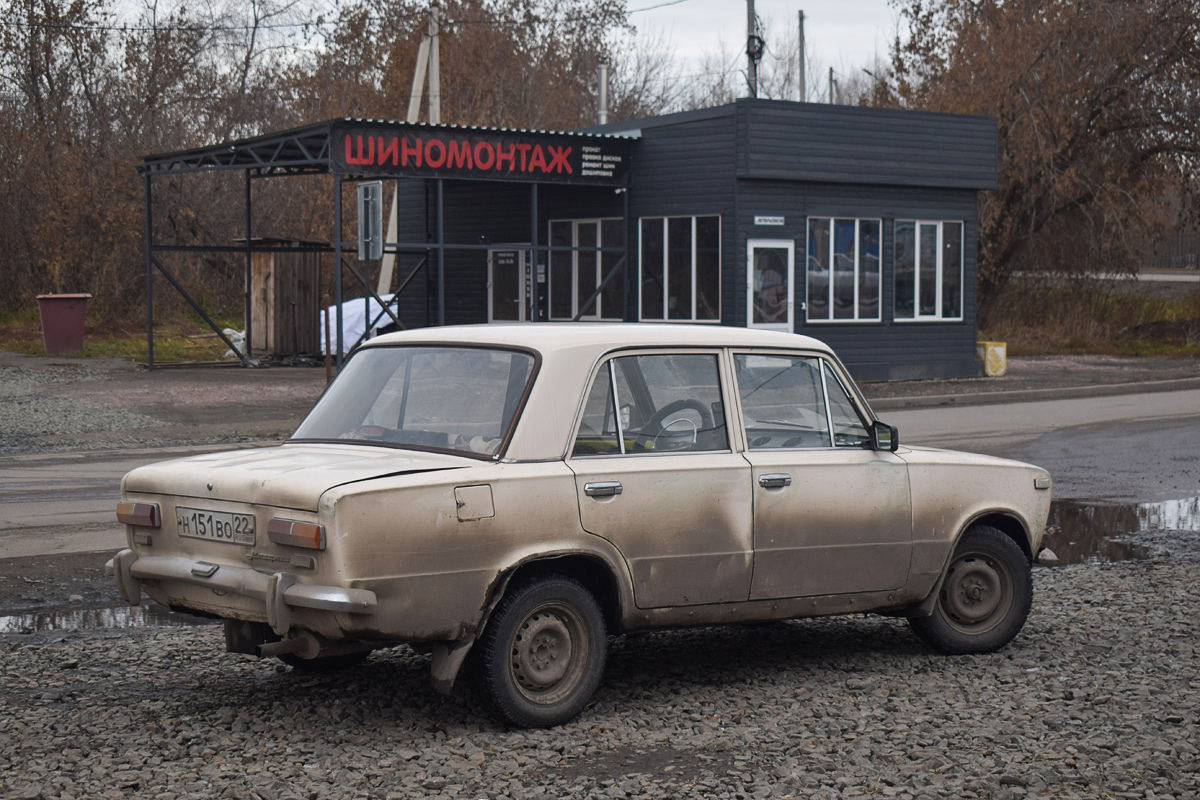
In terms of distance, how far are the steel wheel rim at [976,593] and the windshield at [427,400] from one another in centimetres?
239

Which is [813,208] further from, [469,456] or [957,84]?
[469,456]

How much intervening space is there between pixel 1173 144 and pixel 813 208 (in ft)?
52.9

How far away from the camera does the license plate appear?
498 centimetres

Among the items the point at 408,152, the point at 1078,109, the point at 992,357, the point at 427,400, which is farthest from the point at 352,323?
the point at 427,400

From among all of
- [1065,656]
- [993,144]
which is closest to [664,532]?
[1065,656]

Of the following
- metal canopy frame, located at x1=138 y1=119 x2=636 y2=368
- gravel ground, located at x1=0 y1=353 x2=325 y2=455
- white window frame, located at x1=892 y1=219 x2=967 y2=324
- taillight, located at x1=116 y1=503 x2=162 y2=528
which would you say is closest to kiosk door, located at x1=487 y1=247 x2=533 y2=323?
metal canopy frame, located at x1=138 y1=119 x2=636 y2=368

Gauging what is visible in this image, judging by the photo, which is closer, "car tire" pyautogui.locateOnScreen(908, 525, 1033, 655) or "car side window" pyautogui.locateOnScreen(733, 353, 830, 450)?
"car side window" pyautogui.locateOnScreen(733, 353, 830, 450)

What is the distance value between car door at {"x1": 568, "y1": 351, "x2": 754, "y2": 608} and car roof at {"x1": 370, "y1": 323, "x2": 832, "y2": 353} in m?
0.07

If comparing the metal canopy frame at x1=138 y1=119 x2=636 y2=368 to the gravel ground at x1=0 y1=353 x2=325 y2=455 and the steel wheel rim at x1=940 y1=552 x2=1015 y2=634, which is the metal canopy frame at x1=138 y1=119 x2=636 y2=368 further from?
the steel wheel rim at x1=940 y1=552 x2=1015 y2=634

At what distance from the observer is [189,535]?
5211mm

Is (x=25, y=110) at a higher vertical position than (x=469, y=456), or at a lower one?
higher

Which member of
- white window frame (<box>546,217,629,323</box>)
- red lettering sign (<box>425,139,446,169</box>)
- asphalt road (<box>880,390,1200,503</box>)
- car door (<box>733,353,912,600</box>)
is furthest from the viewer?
white window frame (<box>546,217,629,323</box>)

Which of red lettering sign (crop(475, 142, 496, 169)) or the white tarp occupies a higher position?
red lettering sign (crop(475, 142, 496, 169))

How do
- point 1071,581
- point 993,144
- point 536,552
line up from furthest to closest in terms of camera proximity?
point 993,144 < point 1071,581 < point 536,552
